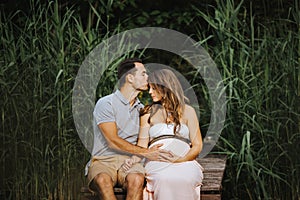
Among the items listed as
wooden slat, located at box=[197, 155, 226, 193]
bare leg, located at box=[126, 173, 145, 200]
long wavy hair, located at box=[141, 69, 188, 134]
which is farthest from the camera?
wooden slat, located at box=[197, 155, 226, 193]

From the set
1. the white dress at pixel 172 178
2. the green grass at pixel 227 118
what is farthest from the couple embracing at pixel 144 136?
the green grass at pixel 227 118

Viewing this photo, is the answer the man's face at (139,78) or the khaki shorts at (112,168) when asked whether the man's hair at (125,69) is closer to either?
the man's face at (139,78)

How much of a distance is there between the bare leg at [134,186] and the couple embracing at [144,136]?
0.02 metres

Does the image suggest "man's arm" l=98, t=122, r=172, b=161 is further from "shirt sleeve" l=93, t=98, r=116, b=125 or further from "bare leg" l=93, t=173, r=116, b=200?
"bare leg" l=93, t=173, r=116, b=200

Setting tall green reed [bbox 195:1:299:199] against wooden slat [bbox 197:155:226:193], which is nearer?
wooden slat [bbox 197:155:226:193]

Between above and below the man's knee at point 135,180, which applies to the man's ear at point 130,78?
above

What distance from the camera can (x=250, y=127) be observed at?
4488mm

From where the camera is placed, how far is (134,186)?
345 centimetres

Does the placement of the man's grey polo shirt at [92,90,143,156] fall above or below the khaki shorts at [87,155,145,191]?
above

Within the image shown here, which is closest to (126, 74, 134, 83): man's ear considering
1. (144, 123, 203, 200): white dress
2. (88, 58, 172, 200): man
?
(88, 58, 172, 200): man

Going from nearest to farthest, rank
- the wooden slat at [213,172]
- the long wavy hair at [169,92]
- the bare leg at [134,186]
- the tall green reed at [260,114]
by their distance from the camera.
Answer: the bare leg at [134,186] < the long wavy hair at [169,92] < the wooden slat at [213,172] < the tall green reed at [260,114]

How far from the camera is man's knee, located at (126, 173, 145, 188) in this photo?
3.45 metres

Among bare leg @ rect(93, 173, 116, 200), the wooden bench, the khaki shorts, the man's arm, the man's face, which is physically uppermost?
the man's face

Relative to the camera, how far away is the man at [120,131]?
3.57m
